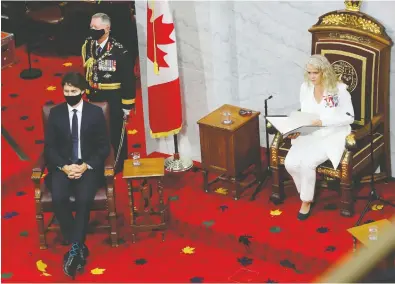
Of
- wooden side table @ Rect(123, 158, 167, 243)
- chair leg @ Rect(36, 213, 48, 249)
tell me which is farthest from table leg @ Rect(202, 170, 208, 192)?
chair leg @ Rect(36, 213, 48, 249)

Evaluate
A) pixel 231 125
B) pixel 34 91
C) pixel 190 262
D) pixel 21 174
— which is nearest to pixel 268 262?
pixel 190 262

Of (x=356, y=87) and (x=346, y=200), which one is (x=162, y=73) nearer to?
(x=356, y=87)

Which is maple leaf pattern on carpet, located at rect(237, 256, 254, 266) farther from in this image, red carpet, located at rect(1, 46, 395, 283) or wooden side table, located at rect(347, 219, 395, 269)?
wooden side table, located at rect(347, 219, 395, 269)

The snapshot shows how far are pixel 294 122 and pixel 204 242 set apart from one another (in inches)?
45.0

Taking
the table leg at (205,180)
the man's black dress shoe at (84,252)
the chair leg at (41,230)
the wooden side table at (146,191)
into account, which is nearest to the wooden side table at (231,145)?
the table leg at (205,180)

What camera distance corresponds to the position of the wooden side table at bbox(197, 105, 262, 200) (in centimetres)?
705

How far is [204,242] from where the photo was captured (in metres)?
6.86

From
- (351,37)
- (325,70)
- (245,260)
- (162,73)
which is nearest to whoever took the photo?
(245,260)

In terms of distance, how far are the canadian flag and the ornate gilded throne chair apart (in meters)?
1.13

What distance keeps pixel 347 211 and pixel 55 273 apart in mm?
2211

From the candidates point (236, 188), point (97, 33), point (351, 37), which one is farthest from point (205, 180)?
point (351, 37)

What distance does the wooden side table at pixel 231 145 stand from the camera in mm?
7047

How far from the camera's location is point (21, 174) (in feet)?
25.9

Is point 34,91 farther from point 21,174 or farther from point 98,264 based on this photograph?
point 98,264
